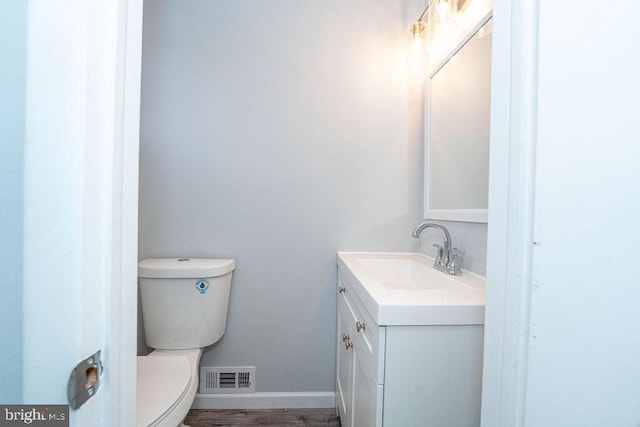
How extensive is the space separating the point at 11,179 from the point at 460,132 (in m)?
1.29

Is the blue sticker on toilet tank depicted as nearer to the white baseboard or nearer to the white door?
the white baseboard

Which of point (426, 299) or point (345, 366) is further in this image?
point (345, 366)

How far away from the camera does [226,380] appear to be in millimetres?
1429

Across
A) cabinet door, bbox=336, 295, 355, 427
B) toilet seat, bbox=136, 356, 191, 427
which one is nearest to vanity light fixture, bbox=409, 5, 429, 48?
cabinet door, bbox=336, 295, 355, 427

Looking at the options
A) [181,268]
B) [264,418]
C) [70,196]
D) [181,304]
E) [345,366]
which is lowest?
[264,418]

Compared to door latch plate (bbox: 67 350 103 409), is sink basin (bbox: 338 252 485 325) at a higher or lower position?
lower

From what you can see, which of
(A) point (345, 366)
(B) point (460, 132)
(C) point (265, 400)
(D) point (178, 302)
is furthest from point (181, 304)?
(B) point (460, 132)

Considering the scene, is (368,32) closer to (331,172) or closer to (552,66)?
(331,172)

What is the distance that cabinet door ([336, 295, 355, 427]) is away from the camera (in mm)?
1046

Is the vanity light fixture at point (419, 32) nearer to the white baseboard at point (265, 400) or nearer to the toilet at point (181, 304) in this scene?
the toilet at point (181, 304)

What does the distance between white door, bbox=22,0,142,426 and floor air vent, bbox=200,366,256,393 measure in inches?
48.8

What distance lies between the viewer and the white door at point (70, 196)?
28 centimetres

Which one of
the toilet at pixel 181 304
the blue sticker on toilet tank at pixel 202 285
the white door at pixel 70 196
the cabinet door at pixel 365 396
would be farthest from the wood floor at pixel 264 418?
the white door at pixel 70 196

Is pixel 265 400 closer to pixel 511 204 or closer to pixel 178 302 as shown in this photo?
pixel 178 302
